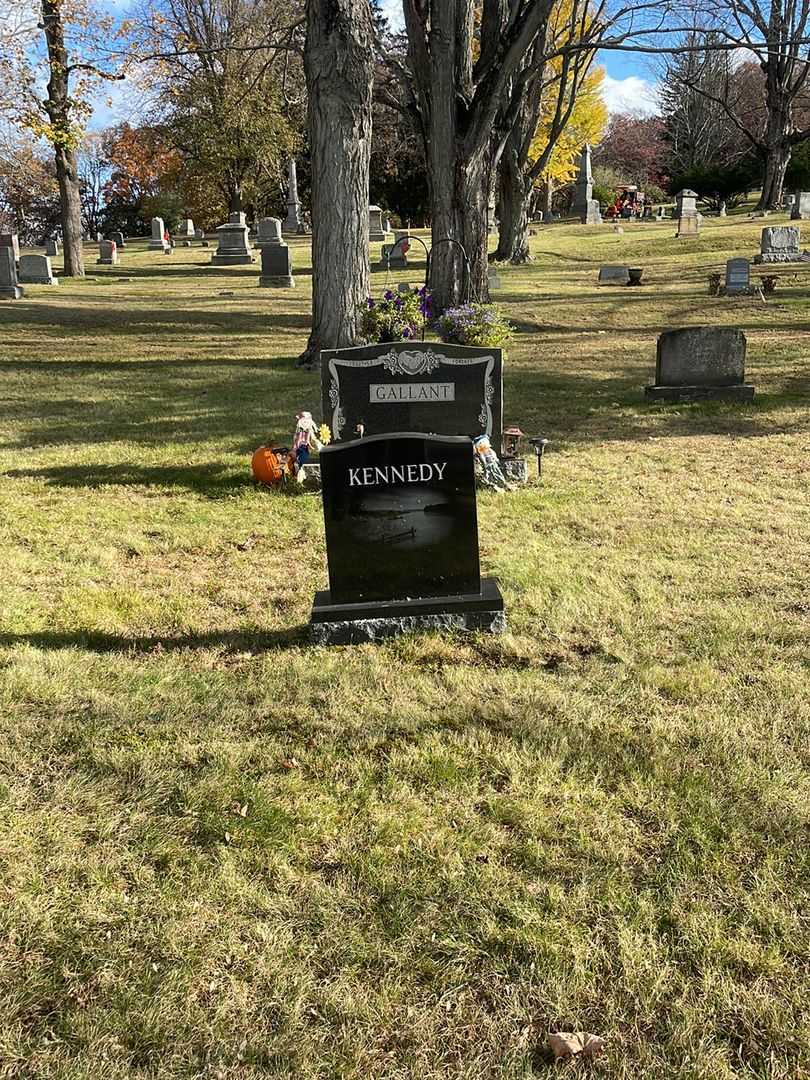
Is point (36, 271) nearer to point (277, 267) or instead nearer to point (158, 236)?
point (277, 267)

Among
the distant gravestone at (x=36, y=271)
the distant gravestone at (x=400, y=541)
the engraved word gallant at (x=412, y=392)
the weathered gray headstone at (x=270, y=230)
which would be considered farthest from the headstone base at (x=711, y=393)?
the weathered gray headstone at (x=270, y=230)

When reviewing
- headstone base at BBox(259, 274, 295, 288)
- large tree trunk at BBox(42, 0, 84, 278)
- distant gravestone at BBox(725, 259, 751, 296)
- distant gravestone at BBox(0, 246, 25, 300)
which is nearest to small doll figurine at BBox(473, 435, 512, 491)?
distant gravestone at BBox(725, 259, 751, 296)

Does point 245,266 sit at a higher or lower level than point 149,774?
higher

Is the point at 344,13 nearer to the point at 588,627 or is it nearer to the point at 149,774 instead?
the point at 588,627

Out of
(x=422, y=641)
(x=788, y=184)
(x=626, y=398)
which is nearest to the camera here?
(x=422, y=641)

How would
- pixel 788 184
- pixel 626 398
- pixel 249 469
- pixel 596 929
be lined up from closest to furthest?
pixel 596 929 < pixel 249 469 < pixel 626 398 < pixel 788 184

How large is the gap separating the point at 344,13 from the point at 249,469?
5994 mm

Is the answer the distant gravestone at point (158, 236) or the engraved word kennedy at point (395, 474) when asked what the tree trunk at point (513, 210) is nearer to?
the distant gravestone at point (158, 236)

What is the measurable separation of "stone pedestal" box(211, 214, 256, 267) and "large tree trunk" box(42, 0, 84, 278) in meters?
5.76

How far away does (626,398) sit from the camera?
35.5ft

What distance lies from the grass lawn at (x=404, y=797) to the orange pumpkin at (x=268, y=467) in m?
0.31

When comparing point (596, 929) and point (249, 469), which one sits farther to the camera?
point (249, 469)

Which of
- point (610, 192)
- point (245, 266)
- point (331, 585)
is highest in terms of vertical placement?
point (610, 192)

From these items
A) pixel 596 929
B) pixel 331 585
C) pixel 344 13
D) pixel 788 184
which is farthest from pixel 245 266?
pixel 788 184
